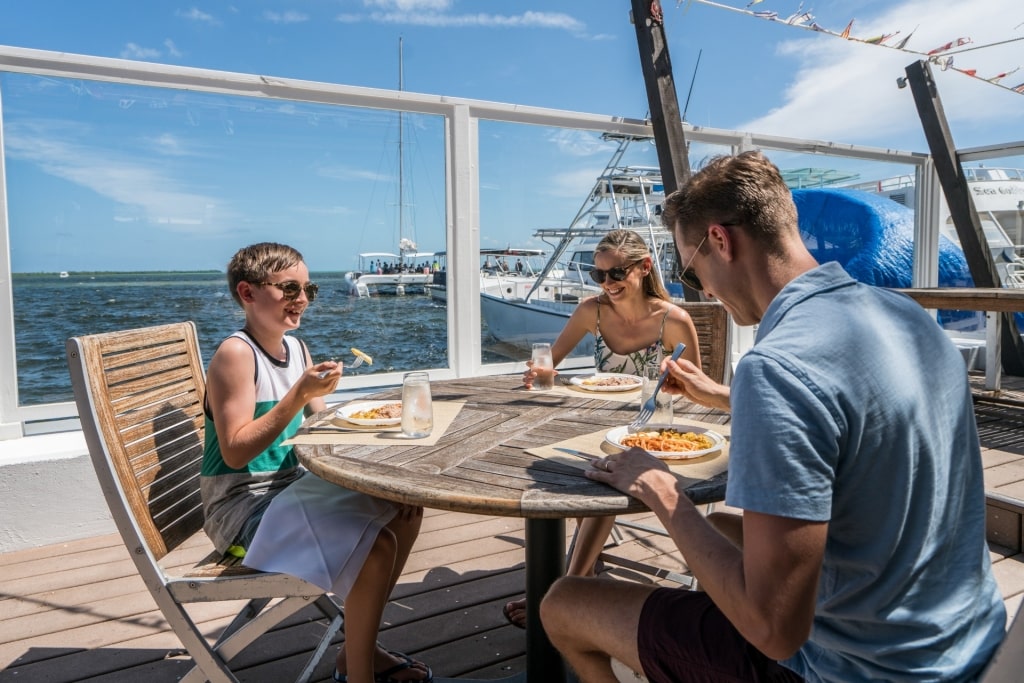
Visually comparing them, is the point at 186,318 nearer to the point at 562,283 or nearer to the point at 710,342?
the point at 562,283

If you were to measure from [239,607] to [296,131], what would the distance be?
7.58ft

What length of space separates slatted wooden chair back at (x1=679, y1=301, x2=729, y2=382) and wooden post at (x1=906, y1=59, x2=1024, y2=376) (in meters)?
3.80

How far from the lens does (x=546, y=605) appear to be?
1229 mm

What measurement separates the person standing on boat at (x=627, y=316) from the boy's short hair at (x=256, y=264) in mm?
897

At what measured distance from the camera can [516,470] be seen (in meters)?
1.33

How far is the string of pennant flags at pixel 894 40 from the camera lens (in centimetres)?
414

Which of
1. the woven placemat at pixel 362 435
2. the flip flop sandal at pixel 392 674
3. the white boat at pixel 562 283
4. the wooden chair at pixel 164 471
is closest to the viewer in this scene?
the wooden chair at pixel 164 471

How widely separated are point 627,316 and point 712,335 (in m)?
0.37

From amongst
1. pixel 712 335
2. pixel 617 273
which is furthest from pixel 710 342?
pixel 617 273

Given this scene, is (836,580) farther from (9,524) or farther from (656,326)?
(9,524)

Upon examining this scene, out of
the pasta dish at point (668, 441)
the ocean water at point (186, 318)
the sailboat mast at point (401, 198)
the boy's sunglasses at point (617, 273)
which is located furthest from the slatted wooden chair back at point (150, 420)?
the sailboat mast at point (401, 198)

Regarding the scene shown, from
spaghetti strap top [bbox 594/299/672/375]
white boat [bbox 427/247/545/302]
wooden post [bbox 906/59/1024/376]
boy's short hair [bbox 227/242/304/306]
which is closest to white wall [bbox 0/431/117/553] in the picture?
boy's short hair [bbox 227/242/304/306]

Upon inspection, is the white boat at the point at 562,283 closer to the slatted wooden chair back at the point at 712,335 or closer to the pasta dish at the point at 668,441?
the slatted wooden chair back at the point at 712,335

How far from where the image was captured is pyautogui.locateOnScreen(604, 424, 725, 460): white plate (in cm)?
133
